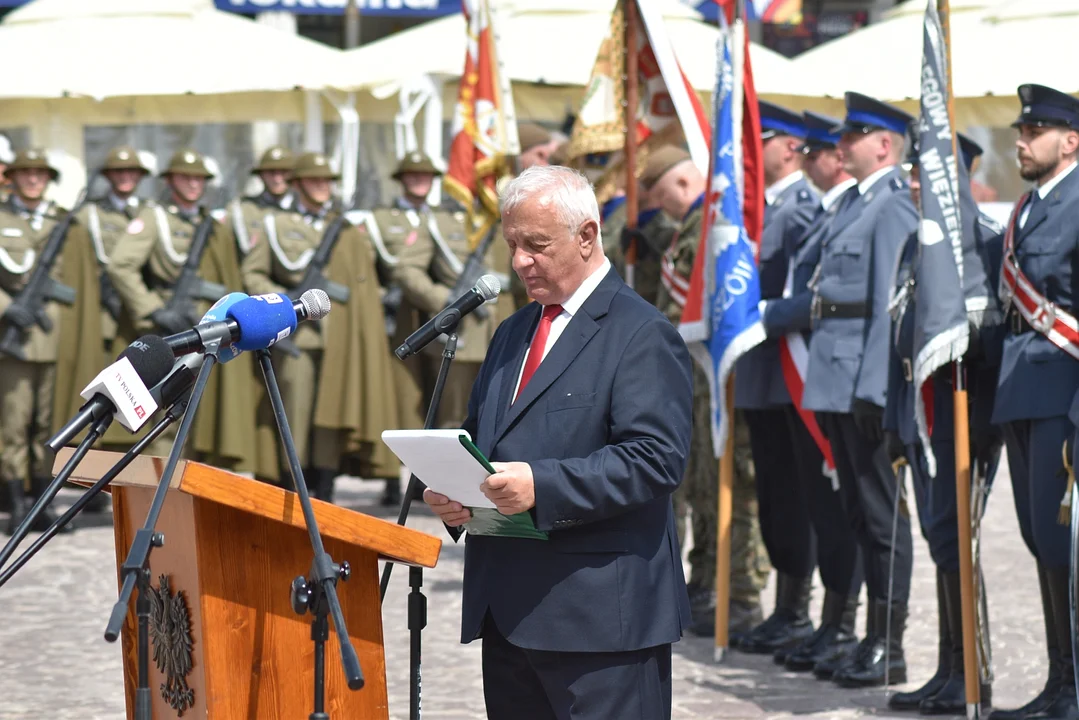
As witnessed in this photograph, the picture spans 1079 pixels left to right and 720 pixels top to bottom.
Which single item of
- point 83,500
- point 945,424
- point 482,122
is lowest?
point 945,424

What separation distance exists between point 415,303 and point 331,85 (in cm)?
456

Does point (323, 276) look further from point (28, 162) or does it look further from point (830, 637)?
point (830, 637)

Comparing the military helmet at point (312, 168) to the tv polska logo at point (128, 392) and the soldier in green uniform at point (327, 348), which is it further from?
the tv polska logo at point (128, 392)

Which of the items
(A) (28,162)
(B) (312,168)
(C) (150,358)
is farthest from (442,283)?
(C) (150,358)

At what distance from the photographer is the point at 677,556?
3.96 m

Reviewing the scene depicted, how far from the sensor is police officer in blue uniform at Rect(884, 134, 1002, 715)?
6242 mm

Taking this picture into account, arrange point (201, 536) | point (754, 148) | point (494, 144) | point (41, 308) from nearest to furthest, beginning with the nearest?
point (201, 536) < point (754, 148) < point (494, 144) < point (41, 308)

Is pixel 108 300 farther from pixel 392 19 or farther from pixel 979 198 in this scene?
pixel 392 19

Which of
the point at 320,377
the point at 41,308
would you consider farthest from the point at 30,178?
the point at 320,377

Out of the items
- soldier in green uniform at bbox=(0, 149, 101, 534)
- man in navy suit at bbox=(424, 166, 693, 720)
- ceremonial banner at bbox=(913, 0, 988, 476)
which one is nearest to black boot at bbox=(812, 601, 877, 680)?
ceremonial banner at bbox=(913, 0, 988, 476)

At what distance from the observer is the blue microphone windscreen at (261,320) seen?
11.3 feet

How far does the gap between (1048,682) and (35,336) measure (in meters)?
7.14

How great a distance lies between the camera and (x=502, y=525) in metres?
3.81

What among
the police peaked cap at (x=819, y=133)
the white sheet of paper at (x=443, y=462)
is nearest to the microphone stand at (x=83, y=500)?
the white sheet of paper at (x=443, y=462)
